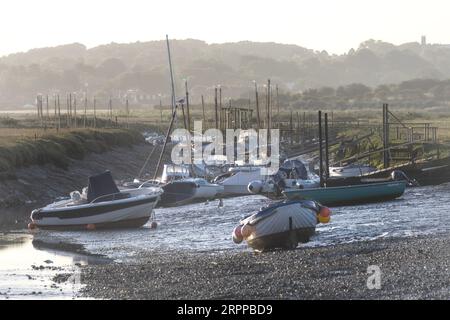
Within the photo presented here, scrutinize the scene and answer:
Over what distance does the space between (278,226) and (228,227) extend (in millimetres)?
10495

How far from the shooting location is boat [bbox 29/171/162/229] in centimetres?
4122

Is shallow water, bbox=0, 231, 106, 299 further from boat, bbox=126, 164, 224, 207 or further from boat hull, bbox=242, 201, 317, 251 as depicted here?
boat, bbox=126, 164, 224, 207

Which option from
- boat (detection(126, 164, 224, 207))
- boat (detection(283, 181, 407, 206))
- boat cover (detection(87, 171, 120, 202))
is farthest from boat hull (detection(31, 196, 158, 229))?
boat (detection(126, 164, 224, 207))

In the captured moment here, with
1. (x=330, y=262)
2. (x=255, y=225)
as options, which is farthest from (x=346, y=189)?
(x=330, y=262)

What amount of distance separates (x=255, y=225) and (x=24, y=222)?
1727cm

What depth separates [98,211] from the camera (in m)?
41.3

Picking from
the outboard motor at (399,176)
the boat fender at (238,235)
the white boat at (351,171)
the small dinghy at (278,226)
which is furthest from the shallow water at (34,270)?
the white boat at (351,171)

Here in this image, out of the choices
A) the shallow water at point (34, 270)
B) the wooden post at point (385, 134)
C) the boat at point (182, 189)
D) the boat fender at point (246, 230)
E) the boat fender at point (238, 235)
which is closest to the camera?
the shallow water at point (34, 270)

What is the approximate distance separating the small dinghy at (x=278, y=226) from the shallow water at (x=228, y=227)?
1149 mm

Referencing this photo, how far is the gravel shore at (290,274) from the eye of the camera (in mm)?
21141

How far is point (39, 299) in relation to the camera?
2281 centimetres

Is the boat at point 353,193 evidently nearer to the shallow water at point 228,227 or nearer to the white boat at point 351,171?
the shallow water at point 228,227

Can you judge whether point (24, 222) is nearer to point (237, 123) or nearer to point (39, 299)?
point (39, 299)

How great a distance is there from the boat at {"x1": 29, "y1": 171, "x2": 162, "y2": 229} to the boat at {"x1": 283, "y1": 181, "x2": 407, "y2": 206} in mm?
8329
